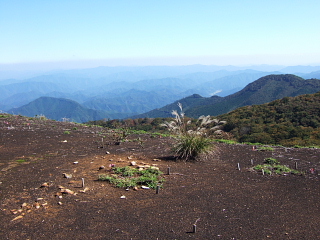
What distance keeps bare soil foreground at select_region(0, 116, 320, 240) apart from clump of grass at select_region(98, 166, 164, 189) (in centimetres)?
18

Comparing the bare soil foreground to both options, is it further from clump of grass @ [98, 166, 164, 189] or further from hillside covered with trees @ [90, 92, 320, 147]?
hillside covered with trees @ [90, 92, 320, 147]

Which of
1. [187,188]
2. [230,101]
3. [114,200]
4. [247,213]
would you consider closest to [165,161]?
[187,188]

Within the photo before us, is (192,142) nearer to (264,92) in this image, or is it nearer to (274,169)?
(274,169)

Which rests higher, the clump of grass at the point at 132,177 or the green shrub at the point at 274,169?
the clump of grass at the point at 132,177

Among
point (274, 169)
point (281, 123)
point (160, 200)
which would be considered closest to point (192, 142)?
point (274, 169)

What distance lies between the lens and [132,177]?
6.58 metres

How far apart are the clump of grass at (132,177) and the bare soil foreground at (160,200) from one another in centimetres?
18

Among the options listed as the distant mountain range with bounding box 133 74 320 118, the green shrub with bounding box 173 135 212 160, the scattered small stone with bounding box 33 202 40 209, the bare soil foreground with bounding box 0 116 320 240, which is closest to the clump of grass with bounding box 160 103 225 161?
the green shrub with bounding box 173 135 212 160

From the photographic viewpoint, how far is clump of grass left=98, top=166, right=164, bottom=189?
245 inches

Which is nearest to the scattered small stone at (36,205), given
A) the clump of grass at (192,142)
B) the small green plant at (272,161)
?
the clump of grass at (192,142)

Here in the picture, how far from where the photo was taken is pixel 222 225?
14.8 feet

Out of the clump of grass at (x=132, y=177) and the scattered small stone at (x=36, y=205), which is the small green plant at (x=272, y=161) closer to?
the clump of grass at (x=132, y=177)

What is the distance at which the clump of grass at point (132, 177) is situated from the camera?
622 centimetres

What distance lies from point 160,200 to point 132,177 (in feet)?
4.33
